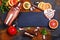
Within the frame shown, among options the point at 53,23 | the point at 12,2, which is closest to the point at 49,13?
the point at 53,23

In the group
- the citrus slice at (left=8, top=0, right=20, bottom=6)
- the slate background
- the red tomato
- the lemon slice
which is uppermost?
the citrus slice at (left=8, top=0, right=20, bottom=6)

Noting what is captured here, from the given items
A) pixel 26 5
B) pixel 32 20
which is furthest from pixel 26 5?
pixel 32 20

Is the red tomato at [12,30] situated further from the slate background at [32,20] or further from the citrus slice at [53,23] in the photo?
the citrus slice at [53,23]

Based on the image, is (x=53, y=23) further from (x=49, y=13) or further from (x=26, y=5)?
(x=26, y=5)

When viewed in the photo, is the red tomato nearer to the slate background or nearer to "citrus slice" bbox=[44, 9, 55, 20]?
the slate background

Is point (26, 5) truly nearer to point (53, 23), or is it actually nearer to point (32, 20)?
point (32, 20)

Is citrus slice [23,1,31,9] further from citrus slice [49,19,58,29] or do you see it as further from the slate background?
citrus slice [49,19,58,29]

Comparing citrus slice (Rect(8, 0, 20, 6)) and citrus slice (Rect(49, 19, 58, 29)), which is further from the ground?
citrus slice (Rect(8, 0, 20, 6))

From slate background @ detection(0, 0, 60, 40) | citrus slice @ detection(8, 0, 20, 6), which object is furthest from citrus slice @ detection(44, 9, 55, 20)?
citrus slice @ detection(8, 0, 20, 6)

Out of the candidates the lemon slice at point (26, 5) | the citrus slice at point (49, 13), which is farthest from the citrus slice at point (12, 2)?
the citrus slice at point (49, 13)

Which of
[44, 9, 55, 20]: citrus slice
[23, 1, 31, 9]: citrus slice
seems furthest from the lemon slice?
[44, 9, 55, 20]: citrus slice

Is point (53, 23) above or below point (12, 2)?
below

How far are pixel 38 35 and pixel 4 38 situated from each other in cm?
21

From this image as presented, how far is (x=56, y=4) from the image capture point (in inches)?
61.1
